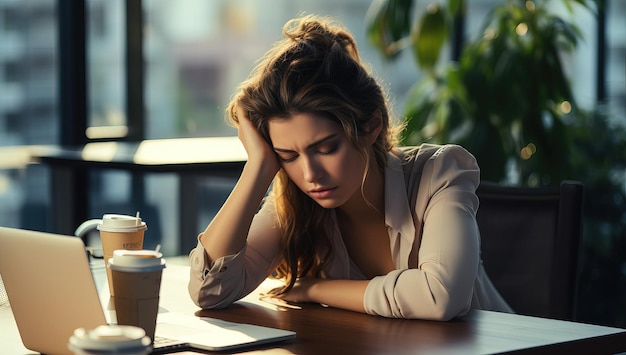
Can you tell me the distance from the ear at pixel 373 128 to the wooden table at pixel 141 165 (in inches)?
57.3

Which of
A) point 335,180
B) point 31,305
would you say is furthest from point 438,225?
point 31,305

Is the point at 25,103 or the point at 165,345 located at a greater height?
the point at 25,103

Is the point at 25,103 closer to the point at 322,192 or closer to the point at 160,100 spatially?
the point at 160,100

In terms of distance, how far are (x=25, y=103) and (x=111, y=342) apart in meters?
2.92

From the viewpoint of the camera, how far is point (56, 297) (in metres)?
1.49

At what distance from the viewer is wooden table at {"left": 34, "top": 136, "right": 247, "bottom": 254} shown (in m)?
3.46

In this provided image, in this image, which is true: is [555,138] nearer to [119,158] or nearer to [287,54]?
[119,158]

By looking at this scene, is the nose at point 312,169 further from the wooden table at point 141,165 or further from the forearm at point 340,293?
the wooden table at point 141,165

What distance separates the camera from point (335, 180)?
1.93 metres

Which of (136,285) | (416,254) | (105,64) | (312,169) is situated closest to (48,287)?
(136,285)

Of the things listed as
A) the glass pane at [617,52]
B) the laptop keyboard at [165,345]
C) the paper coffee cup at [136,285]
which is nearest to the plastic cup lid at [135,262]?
the paper coffee cup at [136,285]

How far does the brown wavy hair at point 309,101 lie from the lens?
1951mm

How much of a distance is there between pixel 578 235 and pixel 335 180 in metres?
0.64

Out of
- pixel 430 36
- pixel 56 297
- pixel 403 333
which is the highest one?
pixel 430 36
